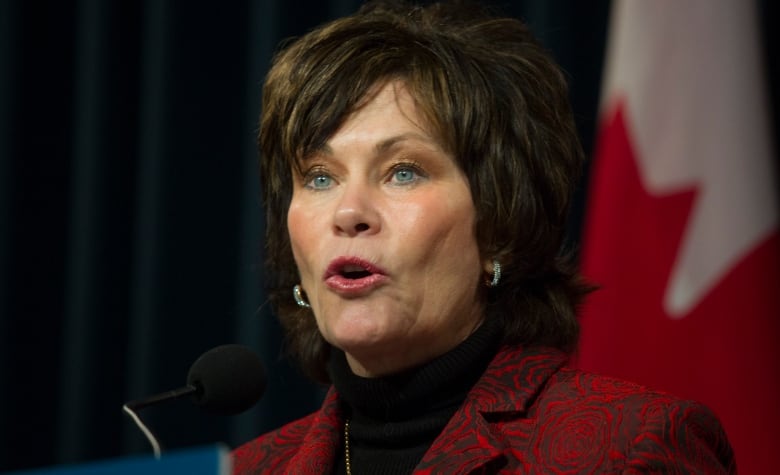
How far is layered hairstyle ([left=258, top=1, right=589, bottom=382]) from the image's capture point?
5.66 feet

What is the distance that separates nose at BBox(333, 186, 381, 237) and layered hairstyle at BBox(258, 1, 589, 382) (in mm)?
113

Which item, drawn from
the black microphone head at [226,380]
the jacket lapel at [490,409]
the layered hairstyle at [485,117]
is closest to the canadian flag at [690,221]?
the layered hairstyle at [485,117]

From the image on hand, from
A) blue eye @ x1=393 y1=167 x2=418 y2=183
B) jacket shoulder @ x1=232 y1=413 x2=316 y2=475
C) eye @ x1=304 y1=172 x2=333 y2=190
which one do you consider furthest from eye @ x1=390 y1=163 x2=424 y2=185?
jacket shoulder @ x1=232 y1=413 x2=316 y2=475

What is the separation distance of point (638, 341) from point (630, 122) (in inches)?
16.6

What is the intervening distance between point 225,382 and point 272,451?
1.62 ft

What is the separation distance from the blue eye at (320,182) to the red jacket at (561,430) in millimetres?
339

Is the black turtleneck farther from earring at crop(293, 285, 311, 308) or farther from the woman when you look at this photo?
earring at crop(293, 285, 311, 308)

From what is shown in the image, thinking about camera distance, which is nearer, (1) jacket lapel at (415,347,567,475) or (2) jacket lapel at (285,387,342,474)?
(1) jacket lapel at (415,347,567,475)

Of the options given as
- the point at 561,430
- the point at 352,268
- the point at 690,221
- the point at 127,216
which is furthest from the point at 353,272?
the point at 127,216

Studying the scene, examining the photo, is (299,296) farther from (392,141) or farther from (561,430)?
(561,430)

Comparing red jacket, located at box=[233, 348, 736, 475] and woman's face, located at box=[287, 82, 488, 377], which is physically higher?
woman's face, located at box=[287, 82, 488, 377]

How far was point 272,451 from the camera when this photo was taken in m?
1.96

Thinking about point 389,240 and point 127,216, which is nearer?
point 389,240

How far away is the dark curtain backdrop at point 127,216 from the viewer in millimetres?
2962
